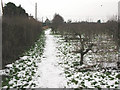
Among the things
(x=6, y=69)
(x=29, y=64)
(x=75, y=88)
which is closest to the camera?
(x=75, y=88)

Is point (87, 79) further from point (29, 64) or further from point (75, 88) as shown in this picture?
point (29, 64)

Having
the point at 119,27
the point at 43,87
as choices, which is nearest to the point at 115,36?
the point at 119,27

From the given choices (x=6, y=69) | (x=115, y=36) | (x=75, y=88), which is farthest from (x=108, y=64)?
(x=6, y=69)

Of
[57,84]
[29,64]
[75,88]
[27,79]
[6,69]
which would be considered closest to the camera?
[75,88]

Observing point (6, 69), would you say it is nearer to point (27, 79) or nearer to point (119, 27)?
point (27, 79)

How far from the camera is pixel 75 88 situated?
3.85 meters

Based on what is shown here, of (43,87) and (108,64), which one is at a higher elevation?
(108,64)

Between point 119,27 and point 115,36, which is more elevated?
point 119,27

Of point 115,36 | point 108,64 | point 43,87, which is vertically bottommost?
point 43,87

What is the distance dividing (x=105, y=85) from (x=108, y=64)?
5.50ft

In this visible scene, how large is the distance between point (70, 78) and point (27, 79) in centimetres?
149

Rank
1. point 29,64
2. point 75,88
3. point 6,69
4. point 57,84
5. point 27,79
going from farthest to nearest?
point 29,64 → point 6,69 → point 27,79 → point 57,84 → point 75,88

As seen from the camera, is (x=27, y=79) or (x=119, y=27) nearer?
(x=27, y=79)

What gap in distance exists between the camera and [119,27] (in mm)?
5453
